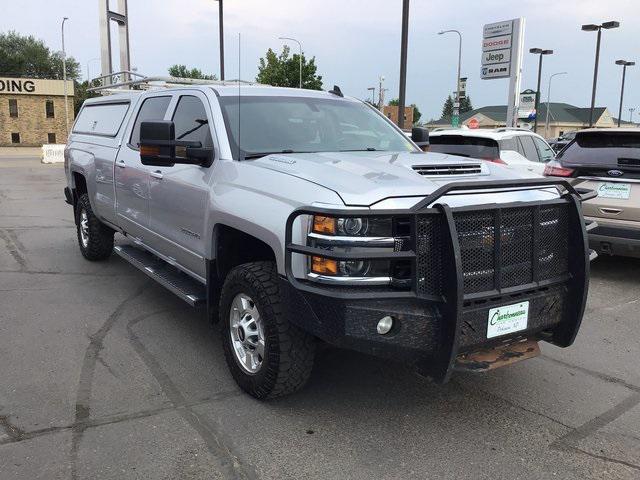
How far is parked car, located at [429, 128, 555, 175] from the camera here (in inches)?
369

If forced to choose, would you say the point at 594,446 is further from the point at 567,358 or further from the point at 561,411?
the point at 567,358

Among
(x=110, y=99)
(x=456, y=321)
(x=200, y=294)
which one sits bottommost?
Answer: (x=200, y=294)

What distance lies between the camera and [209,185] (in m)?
4.11

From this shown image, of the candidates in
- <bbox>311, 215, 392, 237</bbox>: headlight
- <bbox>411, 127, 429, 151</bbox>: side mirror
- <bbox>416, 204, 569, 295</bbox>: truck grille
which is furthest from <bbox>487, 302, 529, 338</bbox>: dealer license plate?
<bbox>411, 127, 429, 151</bbox>: side mirror

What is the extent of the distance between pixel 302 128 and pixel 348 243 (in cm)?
179

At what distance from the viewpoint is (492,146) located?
939 centimetres

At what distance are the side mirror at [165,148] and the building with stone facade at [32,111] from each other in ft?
190

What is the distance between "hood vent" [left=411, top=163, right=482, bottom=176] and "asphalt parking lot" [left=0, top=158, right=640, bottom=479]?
1.46 meters

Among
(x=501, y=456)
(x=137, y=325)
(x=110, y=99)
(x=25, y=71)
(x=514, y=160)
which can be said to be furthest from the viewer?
(x=25, y=71)

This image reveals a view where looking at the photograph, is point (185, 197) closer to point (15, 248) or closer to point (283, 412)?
point (283, 412)

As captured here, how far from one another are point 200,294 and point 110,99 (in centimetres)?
352

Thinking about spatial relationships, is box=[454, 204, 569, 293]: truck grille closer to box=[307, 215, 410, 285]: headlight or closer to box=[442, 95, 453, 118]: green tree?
box=[307, 215, 410, 285]: headlight

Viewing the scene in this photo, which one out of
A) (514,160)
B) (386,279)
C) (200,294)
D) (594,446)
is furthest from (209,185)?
(514,160)

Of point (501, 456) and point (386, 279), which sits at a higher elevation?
point (386, 279)
